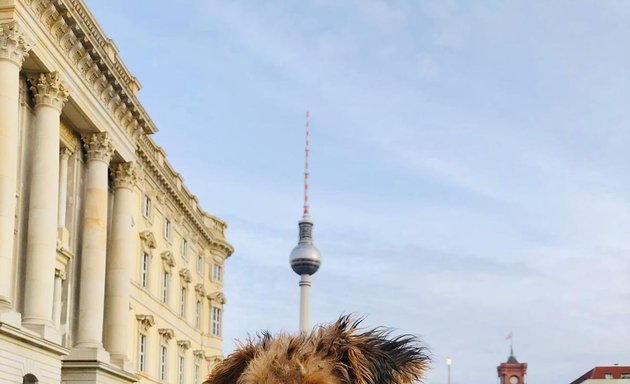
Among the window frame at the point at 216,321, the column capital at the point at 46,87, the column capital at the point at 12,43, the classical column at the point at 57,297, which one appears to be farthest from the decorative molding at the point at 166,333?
the column capital at the point at 12,43

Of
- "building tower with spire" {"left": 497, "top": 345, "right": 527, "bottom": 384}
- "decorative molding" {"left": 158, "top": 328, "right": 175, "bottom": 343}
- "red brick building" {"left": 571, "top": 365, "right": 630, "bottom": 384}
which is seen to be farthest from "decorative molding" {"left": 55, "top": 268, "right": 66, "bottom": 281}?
"building tower with spire" {"left": 497, "top": 345, "right": 527, "bottom": 384}

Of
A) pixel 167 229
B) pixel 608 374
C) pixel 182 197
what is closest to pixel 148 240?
pixel 167 229

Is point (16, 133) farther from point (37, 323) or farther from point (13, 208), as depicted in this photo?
point (37, 323)

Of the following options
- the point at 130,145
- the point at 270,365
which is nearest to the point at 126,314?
the point at 130,145

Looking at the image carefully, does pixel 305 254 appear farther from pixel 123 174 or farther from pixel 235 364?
pixel 235 364

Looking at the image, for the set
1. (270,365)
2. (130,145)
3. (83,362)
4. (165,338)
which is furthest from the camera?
(165,338)

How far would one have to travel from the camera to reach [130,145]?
43.6 metres

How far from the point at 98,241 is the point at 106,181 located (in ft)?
8.34

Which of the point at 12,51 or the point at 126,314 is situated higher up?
the point at 12,51

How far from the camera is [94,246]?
3875 cm

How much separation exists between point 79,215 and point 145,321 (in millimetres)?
9127

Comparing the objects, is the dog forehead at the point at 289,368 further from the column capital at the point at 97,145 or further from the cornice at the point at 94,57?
the column capital at the point at 97,145

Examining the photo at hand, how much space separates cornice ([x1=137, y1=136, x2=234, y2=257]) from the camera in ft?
162

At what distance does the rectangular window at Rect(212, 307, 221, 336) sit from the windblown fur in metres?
61.1
